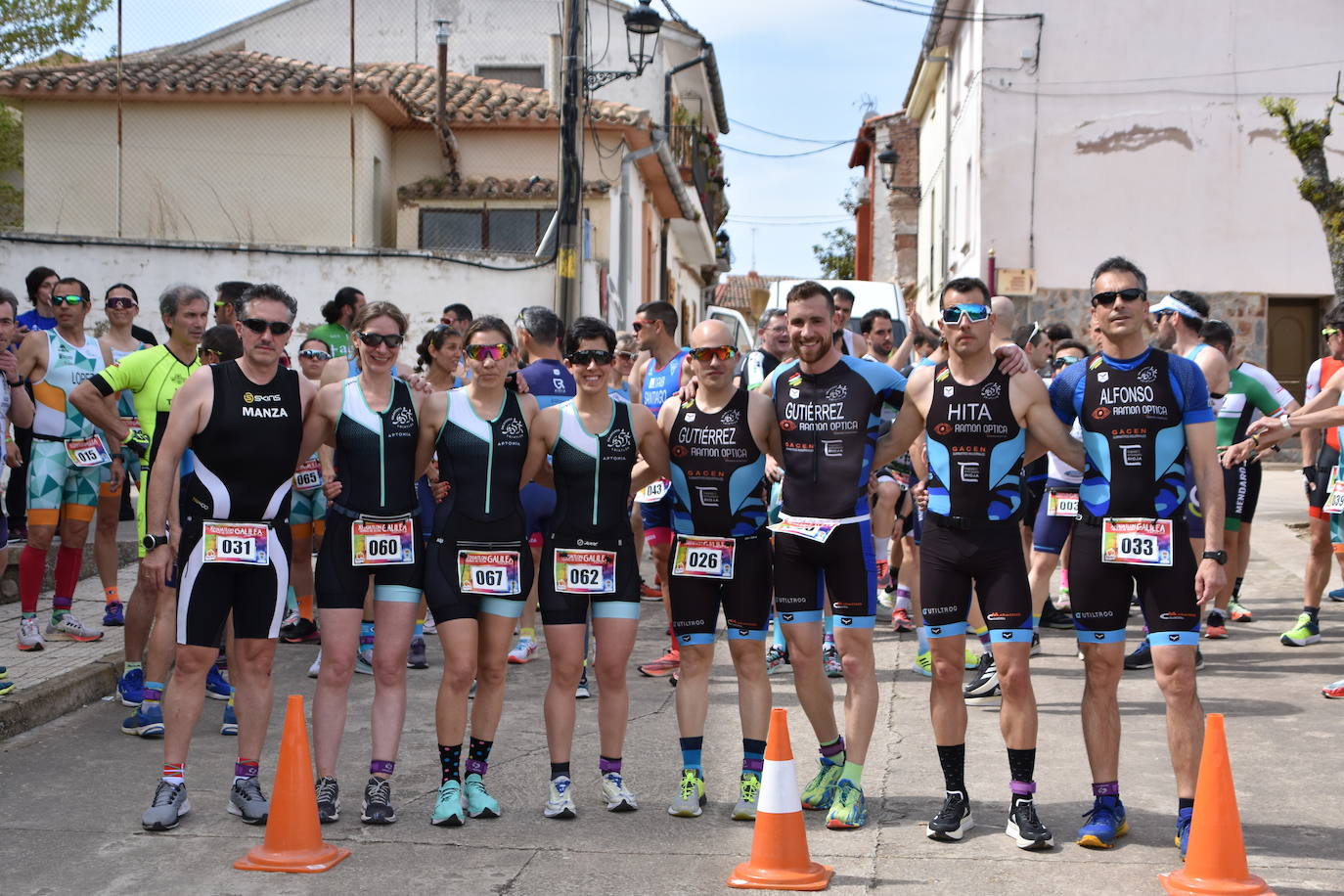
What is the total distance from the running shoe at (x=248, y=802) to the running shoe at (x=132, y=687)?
1.87 m

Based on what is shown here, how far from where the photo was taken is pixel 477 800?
5.50m

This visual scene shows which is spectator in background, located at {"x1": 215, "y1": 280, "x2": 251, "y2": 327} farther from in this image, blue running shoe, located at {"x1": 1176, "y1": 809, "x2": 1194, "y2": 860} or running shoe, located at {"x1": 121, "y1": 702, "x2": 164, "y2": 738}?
blue running shoe, located at {"x1": 1176, "y1": 809, "x2": 1194, "y2": 860}

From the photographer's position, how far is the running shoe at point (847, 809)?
5336mm

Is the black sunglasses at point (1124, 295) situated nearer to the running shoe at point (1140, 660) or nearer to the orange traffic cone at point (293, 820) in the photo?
the orange traffic cone at point (293, 820)

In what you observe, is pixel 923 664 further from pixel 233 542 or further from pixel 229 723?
pixel 233 542

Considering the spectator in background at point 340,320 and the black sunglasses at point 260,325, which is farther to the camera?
the spectator in background at point 340,320

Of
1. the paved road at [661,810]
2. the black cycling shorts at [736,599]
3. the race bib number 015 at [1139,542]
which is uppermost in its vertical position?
the race bib number 015 at [1139,542]

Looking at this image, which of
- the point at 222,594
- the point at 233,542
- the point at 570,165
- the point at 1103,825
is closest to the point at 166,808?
the point at 222,594

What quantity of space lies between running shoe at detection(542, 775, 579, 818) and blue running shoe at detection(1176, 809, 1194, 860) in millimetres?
2308

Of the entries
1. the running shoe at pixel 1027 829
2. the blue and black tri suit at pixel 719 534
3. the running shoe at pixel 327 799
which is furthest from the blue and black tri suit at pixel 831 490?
the running shoe at pixel 327 799

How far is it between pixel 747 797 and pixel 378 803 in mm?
1476

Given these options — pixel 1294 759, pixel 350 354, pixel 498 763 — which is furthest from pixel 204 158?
pixel 1294 759

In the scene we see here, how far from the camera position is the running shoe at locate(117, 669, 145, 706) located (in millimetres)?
7059

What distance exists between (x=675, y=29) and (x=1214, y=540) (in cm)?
2756
